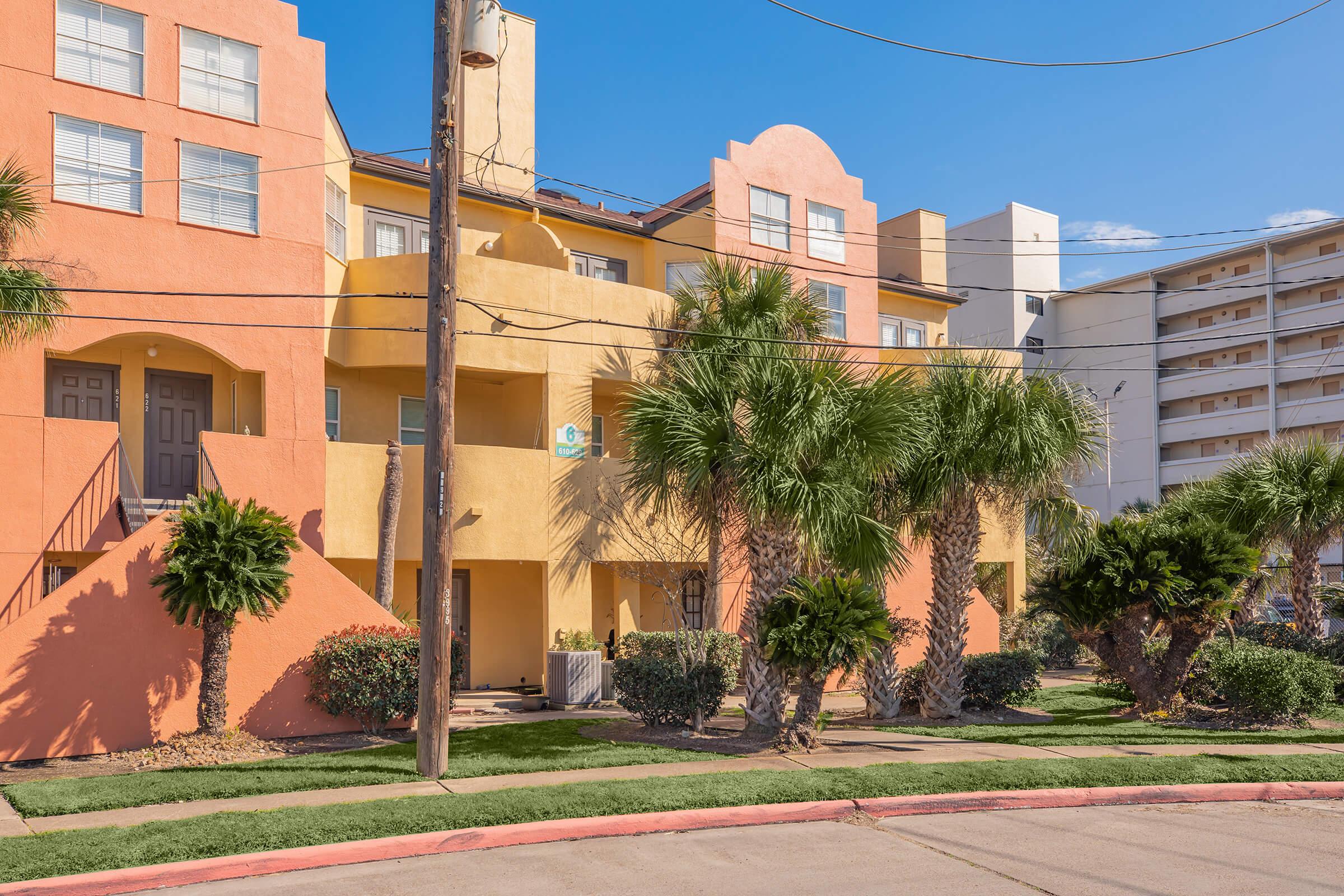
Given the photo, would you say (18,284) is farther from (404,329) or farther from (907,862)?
(907,862)

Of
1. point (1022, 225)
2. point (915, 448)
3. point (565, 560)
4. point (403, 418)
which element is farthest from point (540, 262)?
point (1022, 225)

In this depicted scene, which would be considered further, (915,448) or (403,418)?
(403,418)

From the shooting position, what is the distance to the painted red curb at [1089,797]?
11.0 metres

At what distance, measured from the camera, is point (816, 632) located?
1345 centimetres

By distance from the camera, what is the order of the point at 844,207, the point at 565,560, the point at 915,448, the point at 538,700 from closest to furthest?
the point at 915,448
the point at 538,700
the point at 565,560
the point at 844,207

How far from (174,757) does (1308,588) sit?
19727mm

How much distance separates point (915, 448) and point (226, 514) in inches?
379

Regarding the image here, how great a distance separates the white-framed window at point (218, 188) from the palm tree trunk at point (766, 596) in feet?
34.7

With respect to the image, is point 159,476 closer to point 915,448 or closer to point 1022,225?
point 915,448

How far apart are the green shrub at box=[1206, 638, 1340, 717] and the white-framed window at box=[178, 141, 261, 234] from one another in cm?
1746

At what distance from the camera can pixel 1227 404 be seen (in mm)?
67250

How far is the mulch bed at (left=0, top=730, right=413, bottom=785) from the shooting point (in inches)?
499

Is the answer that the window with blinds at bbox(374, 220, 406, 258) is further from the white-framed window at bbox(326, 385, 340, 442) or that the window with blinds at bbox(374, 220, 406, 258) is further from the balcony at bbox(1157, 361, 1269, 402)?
the balcony at bbox(1157, 361, 1269, 402)

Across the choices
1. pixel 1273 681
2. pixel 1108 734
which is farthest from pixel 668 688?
pixel 1273 681
